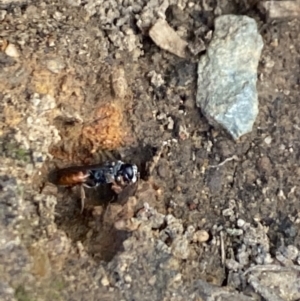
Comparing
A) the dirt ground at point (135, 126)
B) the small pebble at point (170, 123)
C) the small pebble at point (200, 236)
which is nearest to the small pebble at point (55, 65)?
the dirt ground at point (135, 126)

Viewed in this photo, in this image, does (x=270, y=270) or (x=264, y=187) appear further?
(x=264, y=187)

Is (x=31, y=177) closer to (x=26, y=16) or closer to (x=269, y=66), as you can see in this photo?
(x=26, y=16)

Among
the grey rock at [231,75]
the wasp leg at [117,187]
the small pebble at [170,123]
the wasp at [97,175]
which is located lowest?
the wasp leg at [117,187]

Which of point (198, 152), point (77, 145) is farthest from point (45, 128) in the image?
point (198, 152)

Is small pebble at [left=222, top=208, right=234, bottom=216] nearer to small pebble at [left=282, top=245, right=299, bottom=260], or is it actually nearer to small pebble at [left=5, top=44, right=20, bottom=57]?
small pebble at [left=282, top=245, right=299, bottom=260]

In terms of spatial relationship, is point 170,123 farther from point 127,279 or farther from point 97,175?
point 127,279

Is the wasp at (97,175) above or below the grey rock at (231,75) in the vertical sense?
below

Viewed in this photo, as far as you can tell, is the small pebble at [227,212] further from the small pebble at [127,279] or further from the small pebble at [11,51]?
the small pebble at [11,51]

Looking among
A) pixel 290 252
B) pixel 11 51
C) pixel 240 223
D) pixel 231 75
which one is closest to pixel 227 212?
pixel 240 223
